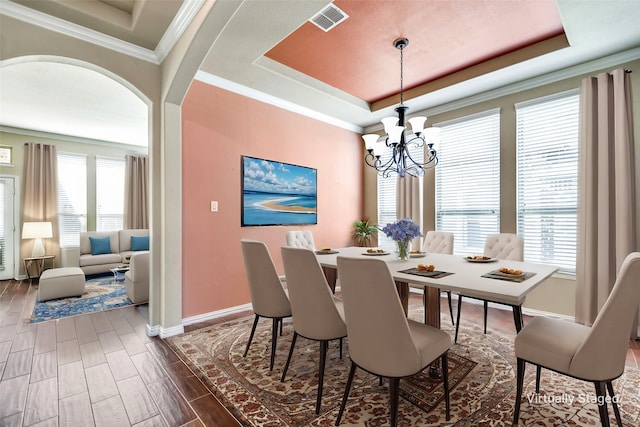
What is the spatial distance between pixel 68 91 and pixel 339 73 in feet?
12.2

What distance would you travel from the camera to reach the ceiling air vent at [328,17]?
7.88 ft

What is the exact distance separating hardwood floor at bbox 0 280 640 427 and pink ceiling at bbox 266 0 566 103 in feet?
9.62

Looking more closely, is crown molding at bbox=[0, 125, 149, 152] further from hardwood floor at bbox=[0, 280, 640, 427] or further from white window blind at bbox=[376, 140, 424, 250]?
white window blind at bbox=[376, 140, 424, 250]

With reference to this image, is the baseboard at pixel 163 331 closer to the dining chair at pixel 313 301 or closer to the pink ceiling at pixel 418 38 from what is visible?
the dining chair at pixel 313 301

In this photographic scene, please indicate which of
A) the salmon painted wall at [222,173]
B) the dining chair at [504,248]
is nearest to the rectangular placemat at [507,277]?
the dining chair at [504,248]

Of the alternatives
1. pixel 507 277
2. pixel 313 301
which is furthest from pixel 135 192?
pixel 507 277

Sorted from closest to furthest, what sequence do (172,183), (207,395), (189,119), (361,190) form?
1. (207,395)
2. (172,183)
3. (189,119)
4. (361,190)

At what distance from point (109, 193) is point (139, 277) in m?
3.98

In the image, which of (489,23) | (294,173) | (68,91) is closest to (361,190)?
(294,173)

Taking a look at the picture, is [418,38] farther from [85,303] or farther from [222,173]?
[85,303]

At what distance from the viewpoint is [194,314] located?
3186mm

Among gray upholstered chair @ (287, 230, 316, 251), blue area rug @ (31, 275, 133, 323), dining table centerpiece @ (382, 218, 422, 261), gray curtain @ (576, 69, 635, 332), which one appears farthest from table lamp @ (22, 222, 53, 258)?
gray curtain @ (576, 69, 635, 332)

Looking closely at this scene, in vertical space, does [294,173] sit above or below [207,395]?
above

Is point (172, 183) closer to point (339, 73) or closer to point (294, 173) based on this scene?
point (294, 173)
